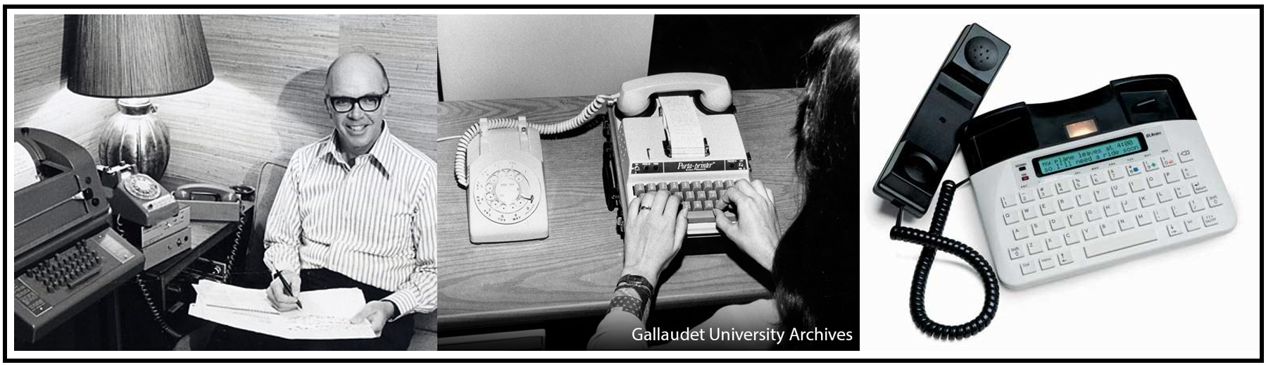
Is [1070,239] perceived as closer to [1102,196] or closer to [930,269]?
[1102,196]

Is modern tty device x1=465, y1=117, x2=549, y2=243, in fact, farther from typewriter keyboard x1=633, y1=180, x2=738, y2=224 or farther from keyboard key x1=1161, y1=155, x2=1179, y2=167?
keyboard key x1=1161, y1=155, x2=1179, y2=167

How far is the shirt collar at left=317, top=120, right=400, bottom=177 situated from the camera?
1.67 meters

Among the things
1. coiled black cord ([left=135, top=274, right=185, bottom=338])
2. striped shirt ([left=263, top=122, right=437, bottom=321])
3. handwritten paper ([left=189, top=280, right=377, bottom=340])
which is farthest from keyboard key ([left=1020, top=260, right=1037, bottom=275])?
coiled black cord ([left=135, top=274, right=185, bottom=338])

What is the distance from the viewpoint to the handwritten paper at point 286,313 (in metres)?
1.66

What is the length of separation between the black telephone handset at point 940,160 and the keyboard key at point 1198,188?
1.16 feet

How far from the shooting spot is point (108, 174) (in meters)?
1.66

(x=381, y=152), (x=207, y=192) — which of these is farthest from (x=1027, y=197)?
(x=207, y=192)

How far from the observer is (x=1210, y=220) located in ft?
5.37

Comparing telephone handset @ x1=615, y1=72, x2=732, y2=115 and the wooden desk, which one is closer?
the wooden desk

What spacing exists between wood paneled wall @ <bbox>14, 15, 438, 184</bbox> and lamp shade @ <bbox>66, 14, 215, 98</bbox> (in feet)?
0.06

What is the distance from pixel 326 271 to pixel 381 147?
22 cm

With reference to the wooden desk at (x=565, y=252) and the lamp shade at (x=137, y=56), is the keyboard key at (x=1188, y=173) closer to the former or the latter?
the wooden desk at (x=565, y=252)
